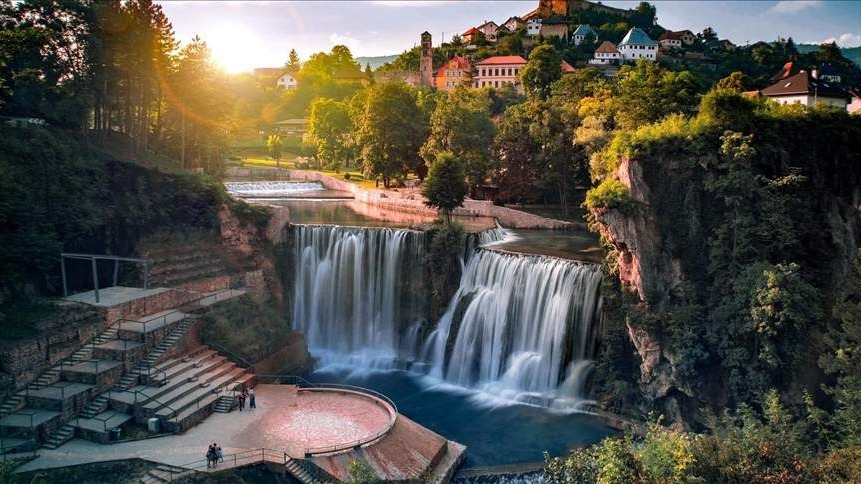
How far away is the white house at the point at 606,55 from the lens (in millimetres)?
90500

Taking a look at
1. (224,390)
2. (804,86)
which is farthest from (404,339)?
(804,86)

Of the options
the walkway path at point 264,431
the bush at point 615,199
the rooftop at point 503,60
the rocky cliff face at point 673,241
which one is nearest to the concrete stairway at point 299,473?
the walkway path at point 264,431

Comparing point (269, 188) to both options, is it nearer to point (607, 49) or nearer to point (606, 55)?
point (606, 55)

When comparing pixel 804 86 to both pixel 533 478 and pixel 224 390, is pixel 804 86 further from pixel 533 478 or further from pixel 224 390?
pixel 224 390

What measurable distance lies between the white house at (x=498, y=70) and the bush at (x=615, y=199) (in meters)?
64.6

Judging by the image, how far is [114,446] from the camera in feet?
67.3

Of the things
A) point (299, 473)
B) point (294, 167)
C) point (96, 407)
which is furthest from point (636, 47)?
point (96, 407)

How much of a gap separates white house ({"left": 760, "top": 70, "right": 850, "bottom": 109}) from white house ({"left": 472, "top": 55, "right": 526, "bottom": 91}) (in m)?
44.7

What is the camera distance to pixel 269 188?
64.6 m

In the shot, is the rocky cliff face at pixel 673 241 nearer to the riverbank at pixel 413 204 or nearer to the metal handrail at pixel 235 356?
the metal handrail at pixel 235 356

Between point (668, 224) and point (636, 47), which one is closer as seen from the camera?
point (668, 224)

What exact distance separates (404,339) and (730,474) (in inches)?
794

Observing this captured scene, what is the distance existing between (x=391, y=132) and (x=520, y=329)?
28.5m

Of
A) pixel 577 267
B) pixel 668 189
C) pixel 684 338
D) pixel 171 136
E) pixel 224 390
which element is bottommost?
pixel 224 390
